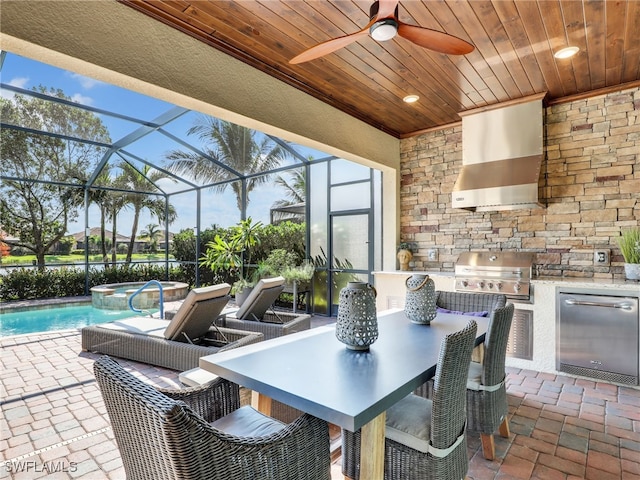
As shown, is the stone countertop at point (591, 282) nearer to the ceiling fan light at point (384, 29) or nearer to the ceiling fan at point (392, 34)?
the ceiling fan at point (392, 34)

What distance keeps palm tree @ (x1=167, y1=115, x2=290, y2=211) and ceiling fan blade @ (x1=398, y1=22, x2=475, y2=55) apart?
4.89m

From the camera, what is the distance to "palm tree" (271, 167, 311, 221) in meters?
7.03

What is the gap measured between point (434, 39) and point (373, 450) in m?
2.29

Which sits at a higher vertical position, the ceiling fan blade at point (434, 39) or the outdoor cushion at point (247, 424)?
the ceiling fan blade at point (434, 39)

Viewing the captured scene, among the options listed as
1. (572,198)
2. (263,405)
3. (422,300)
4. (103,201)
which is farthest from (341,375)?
(103,201)

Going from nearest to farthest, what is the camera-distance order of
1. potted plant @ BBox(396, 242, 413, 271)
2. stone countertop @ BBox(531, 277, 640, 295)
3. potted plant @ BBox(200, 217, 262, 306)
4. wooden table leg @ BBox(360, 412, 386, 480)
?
wooden table leg @ BBox(360, 412, 386, 480) < stone countertop @ BBox(531, 277, 640, 295) < potted plant @ BBox(396, 242, 413, 271) < potted plant @ BBox(200, 217, 262, 306)

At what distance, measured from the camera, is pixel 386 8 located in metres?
1.98

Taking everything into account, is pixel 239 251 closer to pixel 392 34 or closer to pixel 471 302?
pixel 471 302

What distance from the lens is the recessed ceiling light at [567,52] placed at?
3000 mm

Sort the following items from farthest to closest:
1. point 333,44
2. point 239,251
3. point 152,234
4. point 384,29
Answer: point 152,234 → point 239,251 → point 333,44 → point 384,29

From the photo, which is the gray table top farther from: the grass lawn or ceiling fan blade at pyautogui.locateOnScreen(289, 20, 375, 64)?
the grass lawn

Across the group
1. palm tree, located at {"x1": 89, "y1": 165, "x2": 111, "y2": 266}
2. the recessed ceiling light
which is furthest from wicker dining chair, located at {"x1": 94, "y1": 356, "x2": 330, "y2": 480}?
palm tree, located at {"x1": 89, "y1": 165, "x2": 111, "y2": 266}

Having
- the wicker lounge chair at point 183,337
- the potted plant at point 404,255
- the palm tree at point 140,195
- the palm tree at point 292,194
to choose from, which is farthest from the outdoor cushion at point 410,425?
the palm tree at point 140,195

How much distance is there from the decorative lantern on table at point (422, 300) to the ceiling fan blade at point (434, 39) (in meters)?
1.49
